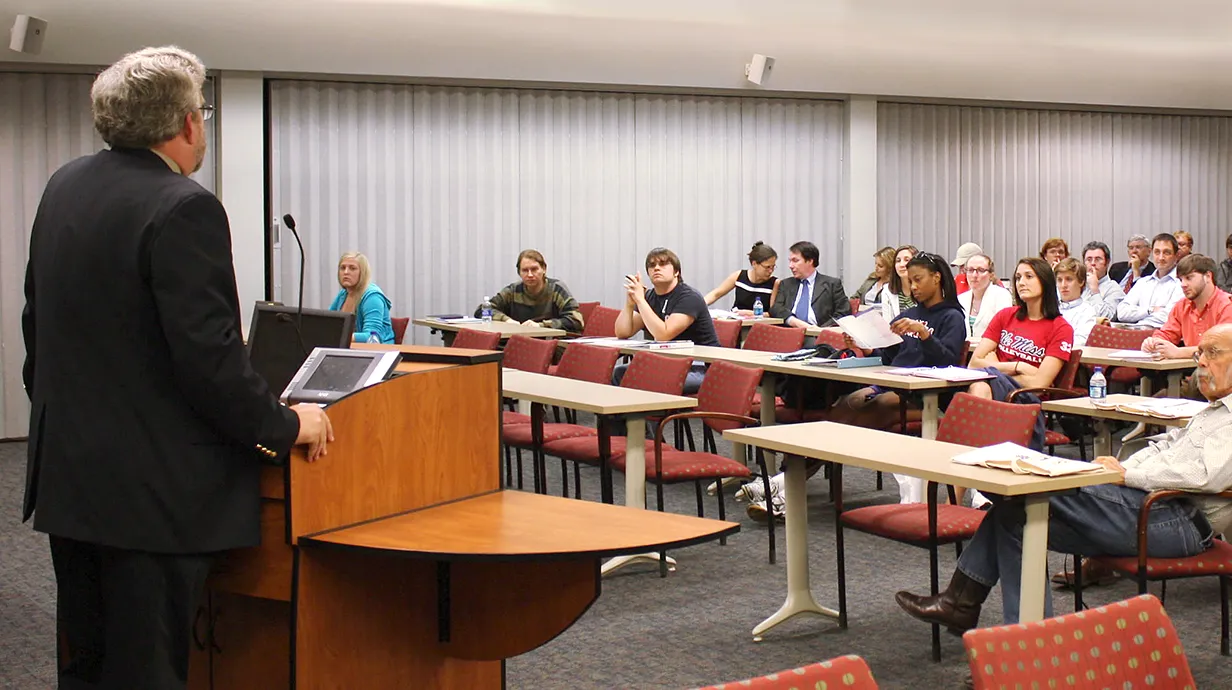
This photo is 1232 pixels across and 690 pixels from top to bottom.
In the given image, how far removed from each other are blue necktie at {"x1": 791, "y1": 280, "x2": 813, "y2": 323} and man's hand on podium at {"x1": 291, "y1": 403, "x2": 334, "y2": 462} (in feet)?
26.0

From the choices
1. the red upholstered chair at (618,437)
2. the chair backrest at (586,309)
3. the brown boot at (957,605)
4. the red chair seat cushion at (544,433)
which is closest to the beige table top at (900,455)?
the brown boot at (957,605)

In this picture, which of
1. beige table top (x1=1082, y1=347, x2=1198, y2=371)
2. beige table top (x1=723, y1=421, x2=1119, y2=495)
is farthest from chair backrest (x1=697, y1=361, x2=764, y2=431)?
beige table top (x1=1082, y1=347, x2=1198, y2=371)

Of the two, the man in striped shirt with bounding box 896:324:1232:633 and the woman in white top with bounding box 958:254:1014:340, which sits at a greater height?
the woman in white top with bounding box 958:254:1014:340

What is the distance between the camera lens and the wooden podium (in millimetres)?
2562

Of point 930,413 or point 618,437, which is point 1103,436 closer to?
point 930,413

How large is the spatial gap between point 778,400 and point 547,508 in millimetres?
5199

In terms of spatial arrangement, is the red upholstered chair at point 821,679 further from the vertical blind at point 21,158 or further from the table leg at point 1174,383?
the vertical blind at point 21,158

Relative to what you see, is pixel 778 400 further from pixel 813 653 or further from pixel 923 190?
pixel 923 190

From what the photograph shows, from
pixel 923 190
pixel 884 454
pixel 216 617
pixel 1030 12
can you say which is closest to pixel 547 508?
pixel 216 617

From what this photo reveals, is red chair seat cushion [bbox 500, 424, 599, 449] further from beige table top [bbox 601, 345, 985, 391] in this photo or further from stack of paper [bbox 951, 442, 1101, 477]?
stack of paper [bbox 951, 442, 1101, 477]

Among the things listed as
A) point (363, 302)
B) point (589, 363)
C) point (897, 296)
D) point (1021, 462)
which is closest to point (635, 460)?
point (589, 363)

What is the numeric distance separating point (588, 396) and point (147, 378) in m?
3.14

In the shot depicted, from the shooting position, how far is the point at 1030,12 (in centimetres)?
1092

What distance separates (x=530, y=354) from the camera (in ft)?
23.4
